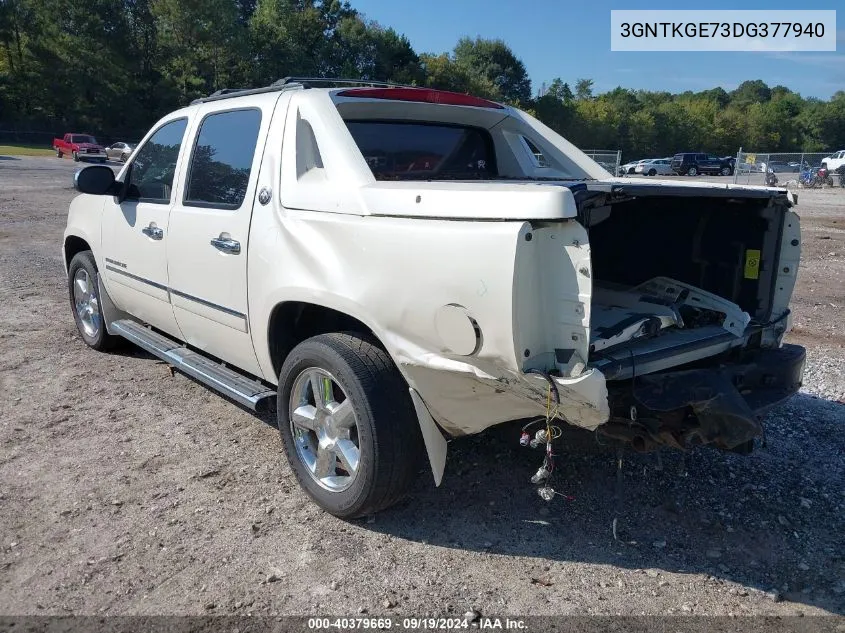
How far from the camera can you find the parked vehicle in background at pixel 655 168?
1896 inches

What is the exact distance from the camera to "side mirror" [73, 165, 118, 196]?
4754 mm

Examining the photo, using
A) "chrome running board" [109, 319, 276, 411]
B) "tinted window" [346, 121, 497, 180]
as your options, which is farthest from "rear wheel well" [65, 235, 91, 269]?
"tinted window" [346, 121, 497, 180]

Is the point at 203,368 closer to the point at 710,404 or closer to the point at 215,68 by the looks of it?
the point at 710,404

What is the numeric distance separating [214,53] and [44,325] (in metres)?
59.3

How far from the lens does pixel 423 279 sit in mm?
2764

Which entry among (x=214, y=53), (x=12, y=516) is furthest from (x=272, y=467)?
(x=214, y=53)

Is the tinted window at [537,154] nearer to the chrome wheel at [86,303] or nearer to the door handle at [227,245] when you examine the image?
the door handle at [227,245]

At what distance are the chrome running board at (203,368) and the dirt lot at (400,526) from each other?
0.42m

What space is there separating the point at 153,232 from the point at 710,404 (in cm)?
339

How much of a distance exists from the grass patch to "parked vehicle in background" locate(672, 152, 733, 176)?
138 ft

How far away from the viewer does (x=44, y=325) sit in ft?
21.9

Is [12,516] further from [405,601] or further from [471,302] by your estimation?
[471,302]

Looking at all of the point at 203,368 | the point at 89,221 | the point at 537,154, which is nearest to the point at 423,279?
the point at 203,368

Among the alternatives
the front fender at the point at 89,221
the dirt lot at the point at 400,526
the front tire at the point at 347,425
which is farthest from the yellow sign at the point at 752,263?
the front fender at the point at 89,221
